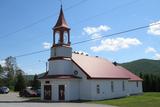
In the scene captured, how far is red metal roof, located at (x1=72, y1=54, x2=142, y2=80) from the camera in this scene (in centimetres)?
4387

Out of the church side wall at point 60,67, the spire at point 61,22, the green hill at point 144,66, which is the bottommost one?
the church side wall at point 60,67

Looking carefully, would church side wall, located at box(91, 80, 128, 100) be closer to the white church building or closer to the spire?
the white church building

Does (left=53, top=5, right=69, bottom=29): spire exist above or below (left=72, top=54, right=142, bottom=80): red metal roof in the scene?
above

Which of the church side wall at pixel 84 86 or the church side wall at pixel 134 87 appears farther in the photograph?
the church side wall at pixel 134 87

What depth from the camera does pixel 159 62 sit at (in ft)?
621

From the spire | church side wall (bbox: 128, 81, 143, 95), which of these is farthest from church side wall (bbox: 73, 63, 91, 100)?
church side wall (bbox: 128, 81, 143, 95)

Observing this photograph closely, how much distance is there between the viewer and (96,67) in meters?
47.4

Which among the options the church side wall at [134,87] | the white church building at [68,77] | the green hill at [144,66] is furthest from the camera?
the green hill at [144,66]

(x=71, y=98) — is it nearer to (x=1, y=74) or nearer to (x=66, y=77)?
(x=66, y=77)

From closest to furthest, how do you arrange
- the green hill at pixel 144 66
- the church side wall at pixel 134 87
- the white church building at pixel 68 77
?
the white church building at pixel 68 77, the church side wall at pixel 134 87, the green hill at pixel 144 66

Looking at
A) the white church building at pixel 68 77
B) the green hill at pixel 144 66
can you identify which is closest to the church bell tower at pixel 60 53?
the white church building at pixel 68 77

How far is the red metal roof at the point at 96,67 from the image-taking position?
43.9 meters

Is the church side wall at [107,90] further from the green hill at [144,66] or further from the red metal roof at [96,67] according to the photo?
the green hill at [144,66]

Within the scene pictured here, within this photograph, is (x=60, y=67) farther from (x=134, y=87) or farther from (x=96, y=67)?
(x=134, y=87)
